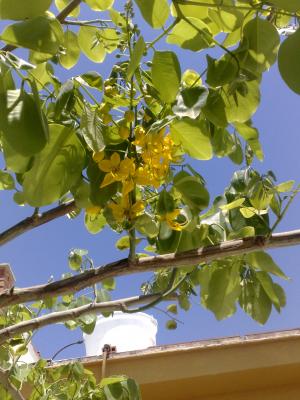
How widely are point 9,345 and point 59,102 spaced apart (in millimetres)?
979

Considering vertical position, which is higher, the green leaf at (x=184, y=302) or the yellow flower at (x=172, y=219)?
the yellow flower at (x=172, y=219)

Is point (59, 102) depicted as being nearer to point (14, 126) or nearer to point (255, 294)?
point (14, 126)

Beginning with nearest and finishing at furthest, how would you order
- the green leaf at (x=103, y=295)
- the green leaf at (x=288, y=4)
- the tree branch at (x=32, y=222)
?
the green leaf at (x=288, y=4), the tree branch at (x=32, y=222), the green leaf at (x=103, y=295)

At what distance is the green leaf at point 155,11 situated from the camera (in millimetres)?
585

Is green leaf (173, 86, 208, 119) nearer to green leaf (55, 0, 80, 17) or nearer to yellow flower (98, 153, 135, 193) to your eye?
yellow flower (98, 153, 135, 193)

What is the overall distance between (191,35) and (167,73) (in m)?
0.05

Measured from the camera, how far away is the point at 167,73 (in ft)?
2.08

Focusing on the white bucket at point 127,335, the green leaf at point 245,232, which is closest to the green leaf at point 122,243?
the green leaf at point 245,232

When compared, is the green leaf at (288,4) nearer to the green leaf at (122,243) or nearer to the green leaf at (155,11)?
the green leaf at (155,11)

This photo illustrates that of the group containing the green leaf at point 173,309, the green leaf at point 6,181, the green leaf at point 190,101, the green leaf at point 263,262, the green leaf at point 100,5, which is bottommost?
the green leaf at point 263,262

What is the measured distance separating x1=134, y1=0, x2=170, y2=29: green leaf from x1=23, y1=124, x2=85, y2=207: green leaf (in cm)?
15

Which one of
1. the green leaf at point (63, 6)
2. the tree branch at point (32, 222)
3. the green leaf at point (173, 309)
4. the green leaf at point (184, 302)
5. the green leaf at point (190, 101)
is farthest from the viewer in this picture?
the green leaf at point (173, 309)

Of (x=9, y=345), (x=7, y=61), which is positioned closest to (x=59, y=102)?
(x=7, y=61)

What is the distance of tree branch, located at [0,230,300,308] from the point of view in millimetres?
658
